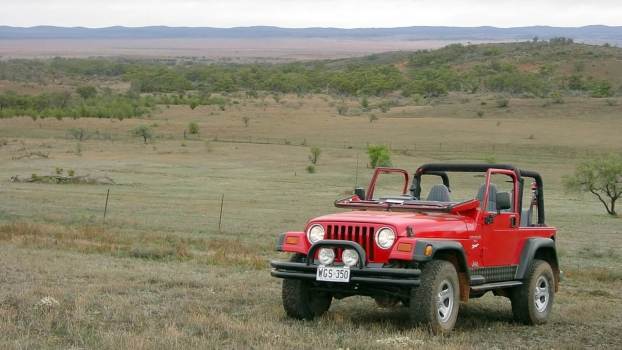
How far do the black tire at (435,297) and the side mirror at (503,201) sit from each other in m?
1.40

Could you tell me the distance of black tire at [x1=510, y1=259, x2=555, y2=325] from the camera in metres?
12.4

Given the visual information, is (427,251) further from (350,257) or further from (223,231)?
(223,231)

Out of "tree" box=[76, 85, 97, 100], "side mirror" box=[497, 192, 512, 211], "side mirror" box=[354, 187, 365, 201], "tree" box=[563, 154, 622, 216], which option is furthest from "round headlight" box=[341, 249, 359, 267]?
"tree" box=[76, 85, 97, 100]

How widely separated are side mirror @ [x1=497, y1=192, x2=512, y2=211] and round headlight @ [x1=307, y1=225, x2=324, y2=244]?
235cm

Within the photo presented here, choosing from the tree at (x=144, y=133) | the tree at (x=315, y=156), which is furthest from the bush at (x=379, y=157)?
the tree at (x=144, y=133)

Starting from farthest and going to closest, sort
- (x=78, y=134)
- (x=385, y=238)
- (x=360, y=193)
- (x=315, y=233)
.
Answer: (x=78, y=134) → (x=360, y=193) → (x=315, y=233) → (x=385, y=238)

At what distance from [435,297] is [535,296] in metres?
2.29

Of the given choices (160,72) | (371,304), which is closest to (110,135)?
(371,304)

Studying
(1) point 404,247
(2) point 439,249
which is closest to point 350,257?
(1) point 404,247

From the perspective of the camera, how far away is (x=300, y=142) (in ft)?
243

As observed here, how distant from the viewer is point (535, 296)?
41.4 ft

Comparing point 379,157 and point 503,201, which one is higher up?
point 503,201

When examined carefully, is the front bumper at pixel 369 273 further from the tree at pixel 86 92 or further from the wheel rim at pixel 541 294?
the tree at pixel 86 92

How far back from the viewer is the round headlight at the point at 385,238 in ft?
35.2
